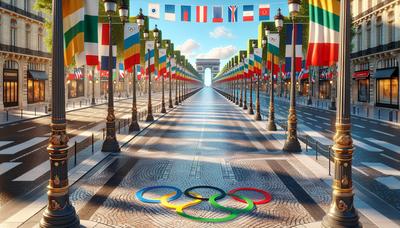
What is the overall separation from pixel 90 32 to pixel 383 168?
12.0 meters

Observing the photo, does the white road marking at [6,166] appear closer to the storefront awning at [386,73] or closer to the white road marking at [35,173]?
the white road marking at [35,173]

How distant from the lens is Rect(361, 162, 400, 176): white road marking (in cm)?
1416

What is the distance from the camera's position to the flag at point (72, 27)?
932cm

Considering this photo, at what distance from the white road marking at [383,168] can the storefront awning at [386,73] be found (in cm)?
3494

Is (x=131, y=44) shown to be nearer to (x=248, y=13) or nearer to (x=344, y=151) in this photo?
(x=248, y=13)

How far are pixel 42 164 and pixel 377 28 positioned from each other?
157ft

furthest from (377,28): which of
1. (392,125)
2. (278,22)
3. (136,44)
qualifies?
(136,44)

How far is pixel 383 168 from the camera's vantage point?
15.0 metres

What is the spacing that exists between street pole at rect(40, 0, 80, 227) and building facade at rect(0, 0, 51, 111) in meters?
35.3

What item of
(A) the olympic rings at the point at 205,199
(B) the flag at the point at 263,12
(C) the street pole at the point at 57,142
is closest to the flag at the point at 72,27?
(C) the street pole at the point at 57,142

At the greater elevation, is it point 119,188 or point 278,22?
point 278,22

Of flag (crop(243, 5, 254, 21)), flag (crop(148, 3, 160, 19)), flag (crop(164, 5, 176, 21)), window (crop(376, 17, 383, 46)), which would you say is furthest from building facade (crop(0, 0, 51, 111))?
window (crop(376, 17, 383, 46))

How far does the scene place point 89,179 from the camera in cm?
1338

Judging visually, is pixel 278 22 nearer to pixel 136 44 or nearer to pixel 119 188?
pixel 136 44
